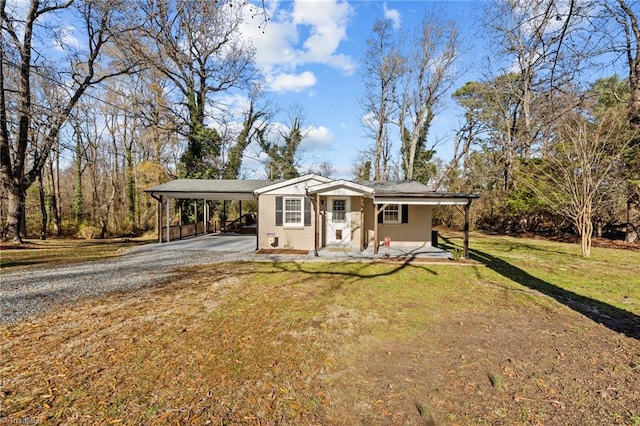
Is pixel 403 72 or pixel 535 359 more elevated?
pixel 403 72

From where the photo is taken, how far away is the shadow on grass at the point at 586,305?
4.88 m

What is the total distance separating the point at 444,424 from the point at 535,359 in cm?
205

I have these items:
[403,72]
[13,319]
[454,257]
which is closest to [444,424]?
[13,319]

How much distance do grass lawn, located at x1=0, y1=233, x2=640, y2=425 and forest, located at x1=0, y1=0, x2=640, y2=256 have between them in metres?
9.33

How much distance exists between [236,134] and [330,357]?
23908 mm

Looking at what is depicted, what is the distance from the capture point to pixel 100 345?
4008 millimetres

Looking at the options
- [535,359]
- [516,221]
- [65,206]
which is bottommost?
A: [535,359]

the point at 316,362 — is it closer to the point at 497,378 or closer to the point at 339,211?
the point at 497,378

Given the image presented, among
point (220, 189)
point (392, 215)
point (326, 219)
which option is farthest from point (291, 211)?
point (392, 215)

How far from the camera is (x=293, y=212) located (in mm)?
12352

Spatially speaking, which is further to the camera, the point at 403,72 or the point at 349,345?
the point at 403,72

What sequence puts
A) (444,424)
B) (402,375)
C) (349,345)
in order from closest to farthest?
1. (444,424)
2. (402,375)
3. (349,345)

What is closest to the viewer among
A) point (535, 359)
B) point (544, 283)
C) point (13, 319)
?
point (535, 359)

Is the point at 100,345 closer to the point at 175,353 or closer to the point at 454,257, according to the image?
the point at 175,353
